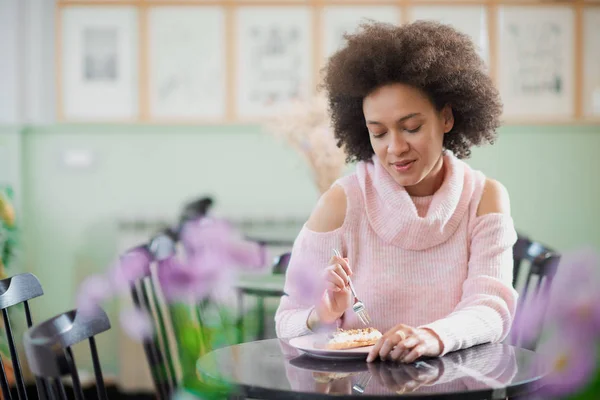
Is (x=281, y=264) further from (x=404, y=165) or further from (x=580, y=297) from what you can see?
(x=580, y=297)

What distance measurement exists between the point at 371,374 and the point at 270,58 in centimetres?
289

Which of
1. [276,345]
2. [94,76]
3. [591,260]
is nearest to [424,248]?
[276,345]

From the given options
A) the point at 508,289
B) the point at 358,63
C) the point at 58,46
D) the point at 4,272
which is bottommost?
the point at 4,272

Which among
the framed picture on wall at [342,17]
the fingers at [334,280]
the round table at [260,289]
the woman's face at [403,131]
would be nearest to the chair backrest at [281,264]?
the round table at [260,289]

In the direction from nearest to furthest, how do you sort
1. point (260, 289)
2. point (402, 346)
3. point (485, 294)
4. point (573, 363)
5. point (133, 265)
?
point (573, 363) < point (402, 346) < point (485, 294) < point (133, 265) < point (260, 289)

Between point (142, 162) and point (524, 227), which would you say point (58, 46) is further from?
point (524, 227)

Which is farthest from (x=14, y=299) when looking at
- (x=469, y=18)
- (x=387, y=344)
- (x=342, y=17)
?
(x=469, y=18)

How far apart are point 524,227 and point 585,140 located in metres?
0.49

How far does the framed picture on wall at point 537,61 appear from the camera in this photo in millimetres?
3850

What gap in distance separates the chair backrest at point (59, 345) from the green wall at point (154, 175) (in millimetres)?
2753

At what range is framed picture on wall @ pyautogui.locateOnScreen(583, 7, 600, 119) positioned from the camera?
3855 mm

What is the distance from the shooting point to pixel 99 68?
3.84 meters

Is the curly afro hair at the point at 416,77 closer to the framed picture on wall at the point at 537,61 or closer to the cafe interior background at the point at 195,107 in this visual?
the cafe interior background at the point at 195,107

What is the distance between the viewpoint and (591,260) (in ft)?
1.16
